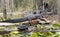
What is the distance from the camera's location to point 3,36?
235 cm

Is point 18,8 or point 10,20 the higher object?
point 18,8

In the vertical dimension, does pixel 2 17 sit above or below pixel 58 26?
above

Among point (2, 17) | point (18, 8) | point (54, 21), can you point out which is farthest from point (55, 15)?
point (2, 17)

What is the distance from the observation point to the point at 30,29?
92.7 inches

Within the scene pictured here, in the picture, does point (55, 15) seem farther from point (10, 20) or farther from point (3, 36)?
point (3, 36)

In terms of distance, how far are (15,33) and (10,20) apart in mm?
223

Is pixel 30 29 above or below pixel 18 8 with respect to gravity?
below

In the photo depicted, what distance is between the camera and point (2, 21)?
2332mm

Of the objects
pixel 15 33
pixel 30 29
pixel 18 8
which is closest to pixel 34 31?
pixel 30 29

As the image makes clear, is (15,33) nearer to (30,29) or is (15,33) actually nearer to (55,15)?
(30,29)

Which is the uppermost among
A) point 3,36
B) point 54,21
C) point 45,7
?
point 45,7

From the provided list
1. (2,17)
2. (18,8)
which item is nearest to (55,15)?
(18,8)

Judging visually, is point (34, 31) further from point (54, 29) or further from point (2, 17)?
point (2, 17)

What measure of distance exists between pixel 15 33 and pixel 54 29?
62 cm
